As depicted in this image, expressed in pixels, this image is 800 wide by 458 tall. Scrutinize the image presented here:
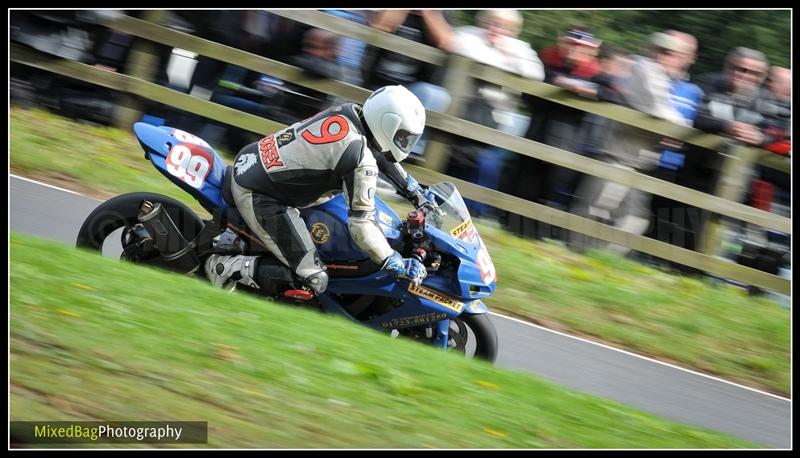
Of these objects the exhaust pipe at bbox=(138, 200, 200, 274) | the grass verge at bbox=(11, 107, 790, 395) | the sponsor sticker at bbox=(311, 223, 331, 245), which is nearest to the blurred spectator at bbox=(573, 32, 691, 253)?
the grass verge at bbox=(11, 107, 790, 395)

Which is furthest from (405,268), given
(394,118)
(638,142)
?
(638,142)

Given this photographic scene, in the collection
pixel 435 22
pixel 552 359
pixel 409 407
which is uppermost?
pixel 435 22

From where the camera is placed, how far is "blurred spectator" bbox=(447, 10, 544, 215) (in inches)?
359

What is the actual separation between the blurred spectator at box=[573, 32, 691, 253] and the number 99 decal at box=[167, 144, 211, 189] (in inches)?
162

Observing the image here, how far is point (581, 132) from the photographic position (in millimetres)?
9195

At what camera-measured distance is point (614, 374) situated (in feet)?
23.7

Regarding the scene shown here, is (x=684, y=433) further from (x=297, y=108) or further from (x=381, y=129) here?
(x=297, y=108)

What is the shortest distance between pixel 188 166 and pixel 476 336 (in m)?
2.05

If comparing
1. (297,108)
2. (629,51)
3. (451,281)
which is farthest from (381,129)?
(629,51)

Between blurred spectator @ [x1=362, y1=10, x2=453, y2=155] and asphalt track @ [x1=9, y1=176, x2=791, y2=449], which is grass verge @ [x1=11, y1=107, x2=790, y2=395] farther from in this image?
blurred spectator @ [x1=362, y1=10, x2=453, y2=155]

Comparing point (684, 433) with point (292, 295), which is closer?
point (684, 433)

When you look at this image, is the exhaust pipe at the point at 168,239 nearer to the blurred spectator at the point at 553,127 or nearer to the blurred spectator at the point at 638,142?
the blurred spectator at the point at 553,127

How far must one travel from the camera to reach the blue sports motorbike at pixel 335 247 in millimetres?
6156

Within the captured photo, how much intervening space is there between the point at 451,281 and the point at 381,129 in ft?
3.32
